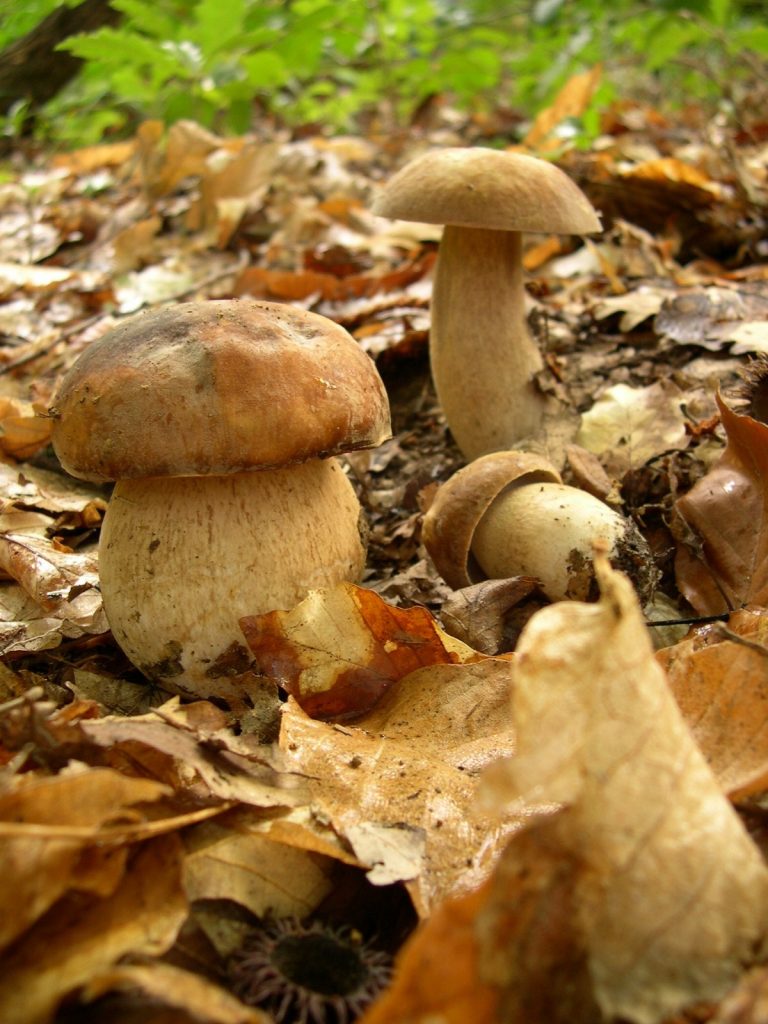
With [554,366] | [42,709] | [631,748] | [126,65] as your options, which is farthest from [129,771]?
[126,65]

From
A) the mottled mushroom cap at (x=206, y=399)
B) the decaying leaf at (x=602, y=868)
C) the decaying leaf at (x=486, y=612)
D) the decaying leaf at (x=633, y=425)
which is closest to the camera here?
the decaying leaf at (x=602, y=868)

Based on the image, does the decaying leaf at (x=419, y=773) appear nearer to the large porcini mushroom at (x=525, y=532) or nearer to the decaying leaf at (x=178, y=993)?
the decaying leaf at (x=178, y=993)

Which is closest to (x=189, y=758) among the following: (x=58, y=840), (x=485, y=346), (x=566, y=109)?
(x=58, y=840)

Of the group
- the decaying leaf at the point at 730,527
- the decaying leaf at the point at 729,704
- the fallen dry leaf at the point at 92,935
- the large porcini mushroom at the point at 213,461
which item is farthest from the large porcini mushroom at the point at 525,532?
the fallen dry leaf at the point at 92,935

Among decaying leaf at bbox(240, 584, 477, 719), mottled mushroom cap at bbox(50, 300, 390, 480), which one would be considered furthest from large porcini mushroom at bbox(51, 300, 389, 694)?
decaying leaf at bbox(240, 584, 477, 719)

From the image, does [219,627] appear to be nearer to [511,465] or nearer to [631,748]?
[511,465]

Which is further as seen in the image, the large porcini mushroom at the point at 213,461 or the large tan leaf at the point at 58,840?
the large porcini mushroom at the point at 213,461

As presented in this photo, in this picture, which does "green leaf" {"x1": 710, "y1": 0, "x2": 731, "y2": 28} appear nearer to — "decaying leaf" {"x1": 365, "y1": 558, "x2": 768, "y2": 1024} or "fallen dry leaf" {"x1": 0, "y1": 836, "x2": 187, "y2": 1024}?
"decaying leaf" {"x1": 365, "y1": 558, "x2": 768, "y2": 1024}
